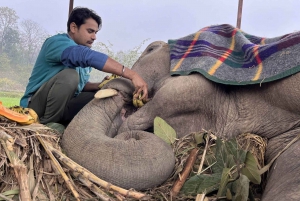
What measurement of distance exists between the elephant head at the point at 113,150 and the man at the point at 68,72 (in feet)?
0.66

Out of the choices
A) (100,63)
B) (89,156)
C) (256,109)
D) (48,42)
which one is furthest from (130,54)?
(89,156)

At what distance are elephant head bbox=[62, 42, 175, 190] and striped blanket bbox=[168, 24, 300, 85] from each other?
343mm

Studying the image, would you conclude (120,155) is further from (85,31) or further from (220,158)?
(85,31)

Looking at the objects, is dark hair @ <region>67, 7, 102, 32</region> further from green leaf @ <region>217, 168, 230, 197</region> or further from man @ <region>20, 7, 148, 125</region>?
green leaf @ <region>217, 168, 230, 197</region>

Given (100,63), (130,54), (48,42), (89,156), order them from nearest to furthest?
(89,156)
(100,63)
(48,42)
(130,54)

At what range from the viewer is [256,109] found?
1411 mm

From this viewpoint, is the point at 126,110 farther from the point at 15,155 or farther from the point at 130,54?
the point at 130,54

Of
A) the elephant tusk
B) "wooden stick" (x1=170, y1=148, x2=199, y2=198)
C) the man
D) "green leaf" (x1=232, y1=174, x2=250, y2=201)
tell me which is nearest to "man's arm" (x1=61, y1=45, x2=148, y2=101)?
the man

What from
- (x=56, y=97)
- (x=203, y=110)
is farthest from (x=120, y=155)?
(x=56, y=97)

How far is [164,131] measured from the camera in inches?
53.2

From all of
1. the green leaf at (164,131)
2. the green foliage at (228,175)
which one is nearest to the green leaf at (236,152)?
the green foliage at (228,175)

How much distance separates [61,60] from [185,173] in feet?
2.88

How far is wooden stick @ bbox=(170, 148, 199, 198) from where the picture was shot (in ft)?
3.49

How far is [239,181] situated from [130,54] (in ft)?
7.22
